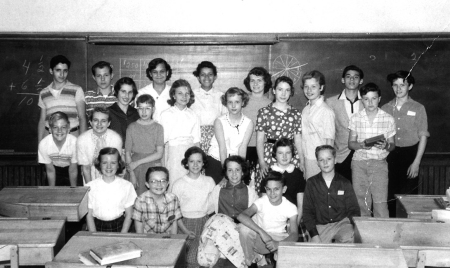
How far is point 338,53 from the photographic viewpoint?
5.04m

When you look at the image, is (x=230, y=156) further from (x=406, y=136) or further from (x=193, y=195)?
(x=406, y=136)

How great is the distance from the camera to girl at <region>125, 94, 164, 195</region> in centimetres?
423

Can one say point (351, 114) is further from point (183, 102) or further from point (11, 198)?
point (11, 198)

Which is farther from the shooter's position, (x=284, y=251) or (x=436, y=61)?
(x=436, y=61)

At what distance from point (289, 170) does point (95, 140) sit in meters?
1.42

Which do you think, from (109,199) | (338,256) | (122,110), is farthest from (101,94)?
(338,256)

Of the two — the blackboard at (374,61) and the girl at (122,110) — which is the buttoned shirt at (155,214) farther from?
the blackboard at (374,61)

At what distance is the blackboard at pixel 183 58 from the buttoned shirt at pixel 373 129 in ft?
3.68

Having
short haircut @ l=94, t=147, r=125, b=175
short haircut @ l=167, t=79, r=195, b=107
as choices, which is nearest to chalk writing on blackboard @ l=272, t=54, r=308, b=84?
short haircut @ l=167, t=79, r=195, b=107

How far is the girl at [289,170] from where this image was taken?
13.3 feet

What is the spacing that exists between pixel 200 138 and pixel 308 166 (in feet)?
2.81

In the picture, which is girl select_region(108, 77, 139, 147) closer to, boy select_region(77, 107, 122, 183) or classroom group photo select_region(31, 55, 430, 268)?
classroom group photo select_region(31, 55, 430, 268)

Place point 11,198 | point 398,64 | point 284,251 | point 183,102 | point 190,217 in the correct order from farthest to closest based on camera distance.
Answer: point 398,64 → point 183,102 → point 190,217 → point 11,198 → point 284,251

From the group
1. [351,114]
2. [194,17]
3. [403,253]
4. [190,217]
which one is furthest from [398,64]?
[403,253]
